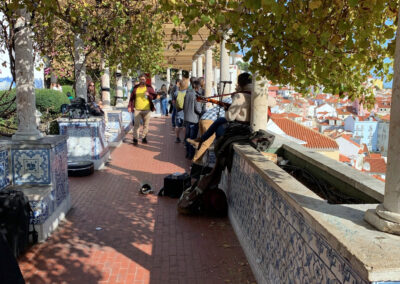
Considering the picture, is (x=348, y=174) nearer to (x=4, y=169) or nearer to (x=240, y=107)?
(x=240, y=107)

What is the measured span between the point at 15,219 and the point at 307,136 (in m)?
25.5

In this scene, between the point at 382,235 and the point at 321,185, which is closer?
the point at 382,235

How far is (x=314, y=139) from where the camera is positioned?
27.3 metres

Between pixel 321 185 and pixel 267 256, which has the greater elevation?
pixel 321 185

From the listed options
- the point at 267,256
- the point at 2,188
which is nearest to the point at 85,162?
the point at 2,188

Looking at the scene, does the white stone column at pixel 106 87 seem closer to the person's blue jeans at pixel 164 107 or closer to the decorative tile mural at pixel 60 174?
the decorative tile mural at pixel 60 174

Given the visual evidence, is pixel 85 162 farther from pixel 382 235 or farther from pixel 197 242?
pixel 382 235

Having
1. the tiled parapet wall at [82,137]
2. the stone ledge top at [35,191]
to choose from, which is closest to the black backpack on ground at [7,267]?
the stone ledge top at [35,191]

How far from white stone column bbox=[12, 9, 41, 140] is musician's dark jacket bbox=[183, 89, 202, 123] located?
4.94 meters

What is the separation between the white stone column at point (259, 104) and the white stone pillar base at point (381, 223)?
12.0 ft

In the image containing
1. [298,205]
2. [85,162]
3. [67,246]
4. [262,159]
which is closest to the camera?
[298,205]

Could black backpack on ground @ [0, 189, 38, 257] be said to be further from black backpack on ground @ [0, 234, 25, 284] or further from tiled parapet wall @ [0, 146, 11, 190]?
black backpack on ground @ [0, 234, 25, 284]

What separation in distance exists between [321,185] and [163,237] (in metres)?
2.04

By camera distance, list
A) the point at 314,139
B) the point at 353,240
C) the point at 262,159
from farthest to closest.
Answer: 1. the point at 314,139
2. the point at 262,159
3. the point at 353,240
